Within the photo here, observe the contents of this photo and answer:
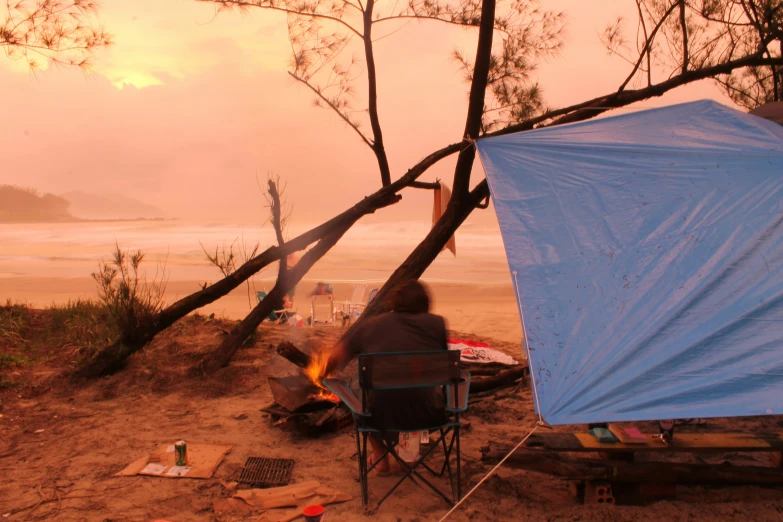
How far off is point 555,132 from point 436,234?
185cm

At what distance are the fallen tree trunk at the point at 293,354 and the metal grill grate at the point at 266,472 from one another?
0.80 m

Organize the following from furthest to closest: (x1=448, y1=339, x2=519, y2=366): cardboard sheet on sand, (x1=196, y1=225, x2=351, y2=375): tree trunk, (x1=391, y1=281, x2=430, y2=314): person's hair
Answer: (x1=448, y1=339, x2=519, y2=366): cardboard sheet on sand
(x1=196, y1=225, x2=351, y2=375): tree trunk
(x1=391, y1=281, x2=430, y2=314): person's hair

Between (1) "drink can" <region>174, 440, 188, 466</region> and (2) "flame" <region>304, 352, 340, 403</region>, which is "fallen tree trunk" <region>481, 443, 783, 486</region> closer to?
(2) "flame" <region>304, 352, 340, 403</region>

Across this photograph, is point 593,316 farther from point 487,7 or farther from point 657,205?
point 487,7

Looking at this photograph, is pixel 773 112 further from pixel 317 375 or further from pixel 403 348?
pixel 317 375

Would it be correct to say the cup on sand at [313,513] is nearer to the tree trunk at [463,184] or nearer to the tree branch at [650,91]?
the tree trunk at [463,184]

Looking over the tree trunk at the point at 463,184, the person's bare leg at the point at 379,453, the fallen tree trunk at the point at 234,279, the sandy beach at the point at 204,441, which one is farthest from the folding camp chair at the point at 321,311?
the person's bare leg at the point at 379,453

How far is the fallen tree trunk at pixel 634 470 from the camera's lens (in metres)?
2.76

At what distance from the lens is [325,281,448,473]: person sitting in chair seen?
2854 mm

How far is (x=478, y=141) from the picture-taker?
11.3 ft

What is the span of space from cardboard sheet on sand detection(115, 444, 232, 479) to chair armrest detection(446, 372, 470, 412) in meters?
1.36

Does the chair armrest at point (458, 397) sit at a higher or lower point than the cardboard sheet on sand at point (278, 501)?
higher

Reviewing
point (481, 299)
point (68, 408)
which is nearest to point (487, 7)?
point (68, 408)

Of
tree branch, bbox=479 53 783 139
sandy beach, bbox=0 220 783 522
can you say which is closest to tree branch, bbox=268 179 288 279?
sandy beach, bbox=0 220 783 522
